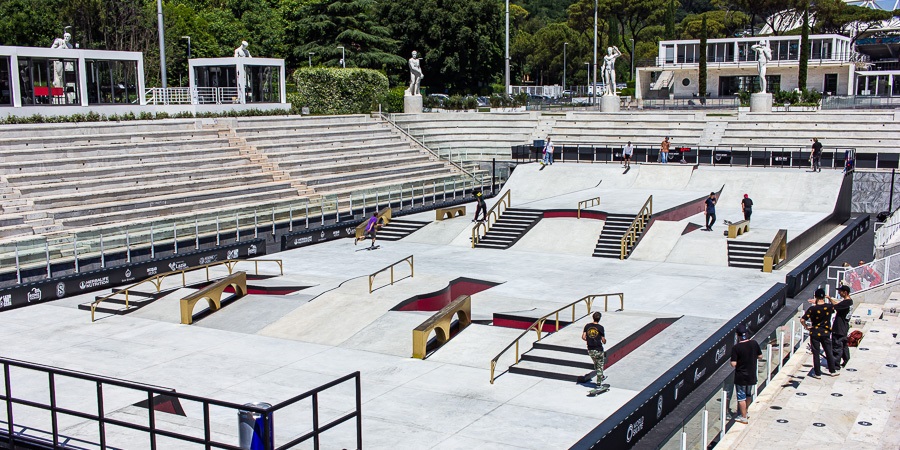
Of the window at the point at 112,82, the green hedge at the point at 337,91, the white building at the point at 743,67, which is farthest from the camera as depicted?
the white building at the point at 743,67

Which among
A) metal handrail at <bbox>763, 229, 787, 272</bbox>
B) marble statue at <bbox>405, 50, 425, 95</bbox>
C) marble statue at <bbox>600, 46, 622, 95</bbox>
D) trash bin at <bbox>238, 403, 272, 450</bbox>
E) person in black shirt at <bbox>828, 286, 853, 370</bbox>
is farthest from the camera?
marble statue at <bbox>405, 50, 425, 95</bbox>

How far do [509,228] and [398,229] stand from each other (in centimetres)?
474

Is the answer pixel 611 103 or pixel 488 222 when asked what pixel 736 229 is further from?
pixel 611 103

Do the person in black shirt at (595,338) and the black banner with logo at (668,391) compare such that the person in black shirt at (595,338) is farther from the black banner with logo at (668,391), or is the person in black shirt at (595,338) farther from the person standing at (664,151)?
the person standing at (664,151)

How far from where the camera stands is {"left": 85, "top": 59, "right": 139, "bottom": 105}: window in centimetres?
4109

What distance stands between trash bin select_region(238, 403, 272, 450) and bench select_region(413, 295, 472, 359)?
10.0 meters

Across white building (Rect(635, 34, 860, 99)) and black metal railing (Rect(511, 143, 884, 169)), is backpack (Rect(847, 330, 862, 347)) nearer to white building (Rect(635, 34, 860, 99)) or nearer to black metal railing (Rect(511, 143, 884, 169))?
black metal railing (Rect(511, 143, 884, 169))

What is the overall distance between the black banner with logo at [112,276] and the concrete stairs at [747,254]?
16.8m

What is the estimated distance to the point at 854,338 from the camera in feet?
63.0

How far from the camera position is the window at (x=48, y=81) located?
38.0 m

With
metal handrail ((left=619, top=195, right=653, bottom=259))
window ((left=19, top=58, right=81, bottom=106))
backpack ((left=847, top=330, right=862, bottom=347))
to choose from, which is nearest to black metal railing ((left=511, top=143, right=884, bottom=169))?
metal handrail ((left=619, top=195, right=653, bottom=259))

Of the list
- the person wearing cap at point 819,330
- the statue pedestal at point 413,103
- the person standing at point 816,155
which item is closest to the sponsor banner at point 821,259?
the person standing at point 816,155

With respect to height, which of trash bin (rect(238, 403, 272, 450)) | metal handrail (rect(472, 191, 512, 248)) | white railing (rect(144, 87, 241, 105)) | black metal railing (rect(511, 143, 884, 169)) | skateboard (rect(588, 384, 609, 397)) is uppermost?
white railing (rect(144, 87, 241, 105))

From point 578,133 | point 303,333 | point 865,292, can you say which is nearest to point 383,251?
point 303,333
